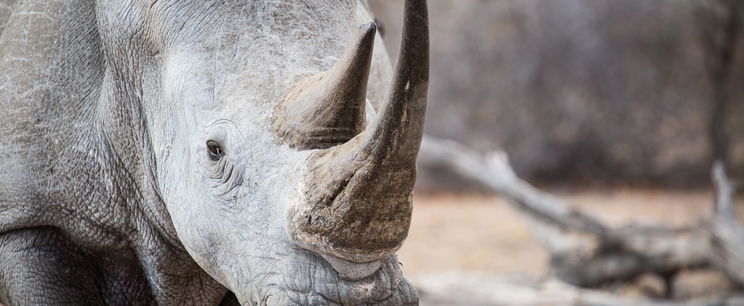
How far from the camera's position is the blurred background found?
11016 mm

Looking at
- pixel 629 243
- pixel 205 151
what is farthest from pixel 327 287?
pixel 629 243

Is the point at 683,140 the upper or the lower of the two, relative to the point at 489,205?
upper

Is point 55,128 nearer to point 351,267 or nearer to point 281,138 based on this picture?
point 281,138

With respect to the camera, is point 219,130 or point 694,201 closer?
point 219,130

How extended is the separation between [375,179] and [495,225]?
778cm

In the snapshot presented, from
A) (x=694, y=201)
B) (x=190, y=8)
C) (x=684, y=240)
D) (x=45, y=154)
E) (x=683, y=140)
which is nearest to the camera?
(x=190, y=8)

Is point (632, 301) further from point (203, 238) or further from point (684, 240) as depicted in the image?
point (203, 238)

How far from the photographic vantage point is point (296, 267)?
259 cm

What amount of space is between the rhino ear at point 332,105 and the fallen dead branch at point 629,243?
440 centimetres

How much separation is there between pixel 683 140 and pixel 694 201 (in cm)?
110

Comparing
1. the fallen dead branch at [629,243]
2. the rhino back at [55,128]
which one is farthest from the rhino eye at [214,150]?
the fallen dead branch at [629,243]

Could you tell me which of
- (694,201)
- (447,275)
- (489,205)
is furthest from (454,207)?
(447,275)

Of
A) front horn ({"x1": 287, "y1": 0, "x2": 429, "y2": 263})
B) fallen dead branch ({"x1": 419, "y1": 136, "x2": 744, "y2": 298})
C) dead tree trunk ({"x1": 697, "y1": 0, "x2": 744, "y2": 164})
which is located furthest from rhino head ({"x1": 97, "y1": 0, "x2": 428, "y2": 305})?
dead tree trunk ({"x1": 697, "y1": 0, "x2": 744, "y2": 164})

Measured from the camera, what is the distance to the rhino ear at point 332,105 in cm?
248
